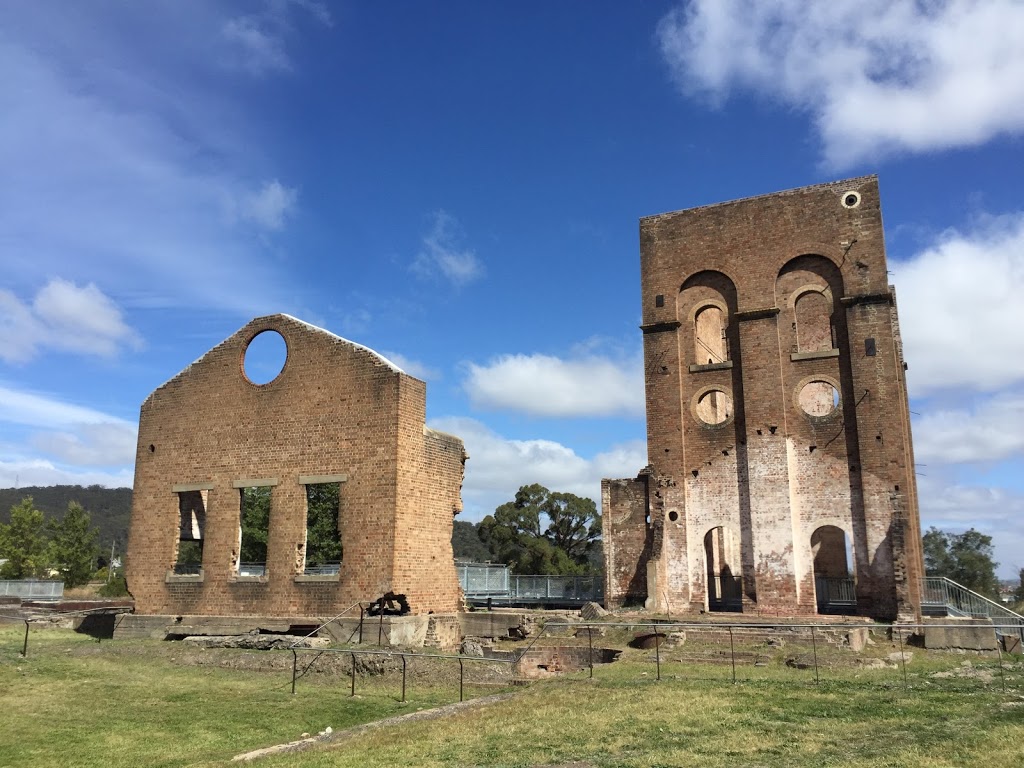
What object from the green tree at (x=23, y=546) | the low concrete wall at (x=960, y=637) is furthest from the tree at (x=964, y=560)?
the green tree at (x=23, y=546)

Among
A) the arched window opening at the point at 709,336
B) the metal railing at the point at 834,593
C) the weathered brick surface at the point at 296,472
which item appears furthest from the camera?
the arched window opening at the point at 709,336

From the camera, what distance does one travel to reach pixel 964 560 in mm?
51375

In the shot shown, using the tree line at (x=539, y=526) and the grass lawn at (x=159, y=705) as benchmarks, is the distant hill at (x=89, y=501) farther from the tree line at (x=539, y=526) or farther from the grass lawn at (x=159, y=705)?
the grass lawn at (x=159, y=705)

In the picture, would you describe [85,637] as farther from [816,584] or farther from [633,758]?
[816,584]

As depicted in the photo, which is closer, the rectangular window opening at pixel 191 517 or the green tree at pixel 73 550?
the rectangular window opening at pixel 191 517

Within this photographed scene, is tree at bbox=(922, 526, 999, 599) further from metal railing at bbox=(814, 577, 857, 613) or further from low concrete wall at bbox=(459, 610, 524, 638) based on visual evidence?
low concrete wall at bbox=(459, 610, 524, 638)

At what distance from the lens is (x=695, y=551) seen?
2505 centimetres

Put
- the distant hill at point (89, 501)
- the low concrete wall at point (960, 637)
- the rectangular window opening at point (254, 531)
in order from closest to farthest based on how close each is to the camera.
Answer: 1. the low concrete wall at point (960, 637)
2. the rectangular window opening at point (254, 531)
3. the distant hill at point (89, 501)

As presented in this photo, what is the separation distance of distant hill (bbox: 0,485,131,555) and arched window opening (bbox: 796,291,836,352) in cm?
11664

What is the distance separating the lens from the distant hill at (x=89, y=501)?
5049 inches

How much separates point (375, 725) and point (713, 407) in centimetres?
2083

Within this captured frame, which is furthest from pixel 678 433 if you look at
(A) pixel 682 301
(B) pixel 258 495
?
(B) pixel 258 495

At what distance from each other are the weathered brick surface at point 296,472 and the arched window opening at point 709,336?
10.4 m

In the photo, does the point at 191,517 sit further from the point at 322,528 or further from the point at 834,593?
the point at 322,528
